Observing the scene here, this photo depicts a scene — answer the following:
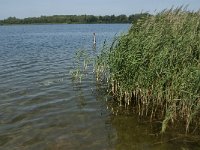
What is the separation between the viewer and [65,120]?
1061cm

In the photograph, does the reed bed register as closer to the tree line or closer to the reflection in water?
the reflection in water

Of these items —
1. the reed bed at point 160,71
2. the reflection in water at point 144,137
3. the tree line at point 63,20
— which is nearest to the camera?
the reflection in water at point 144,137

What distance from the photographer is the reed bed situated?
9281 mm

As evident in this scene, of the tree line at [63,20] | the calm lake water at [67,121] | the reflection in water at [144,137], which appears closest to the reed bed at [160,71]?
the reflection in water at [144,137]

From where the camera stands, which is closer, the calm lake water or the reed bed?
the calm lake water

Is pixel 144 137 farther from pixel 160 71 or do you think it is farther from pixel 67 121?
pixel 67 121

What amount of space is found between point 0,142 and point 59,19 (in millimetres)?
144381

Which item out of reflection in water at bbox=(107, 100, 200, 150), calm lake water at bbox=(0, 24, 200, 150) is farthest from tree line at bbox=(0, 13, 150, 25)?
reflection in water at bbox=(107, 100, 200, 150)

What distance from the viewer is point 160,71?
396 inches

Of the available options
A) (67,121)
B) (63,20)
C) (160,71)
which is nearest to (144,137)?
(160,71)

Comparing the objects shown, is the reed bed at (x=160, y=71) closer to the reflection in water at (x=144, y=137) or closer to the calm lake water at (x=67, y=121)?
the reflection in water at (x=144, y=137)

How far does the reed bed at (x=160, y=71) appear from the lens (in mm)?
9281

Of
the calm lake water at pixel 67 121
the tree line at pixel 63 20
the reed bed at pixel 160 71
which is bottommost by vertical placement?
the tree line at pixel 63 20

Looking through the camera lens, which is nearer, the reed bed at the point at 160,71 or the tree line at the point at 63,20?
the reed bed at the point at 160,71
